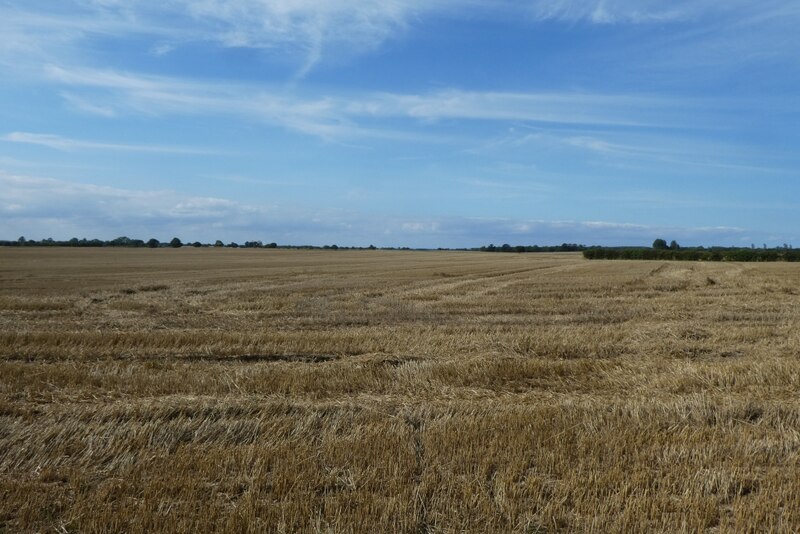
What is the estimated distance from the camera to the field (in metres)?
5.23

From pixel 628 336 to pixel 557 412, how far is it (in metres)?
7.44

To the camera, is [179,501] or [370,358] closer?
[179,501]

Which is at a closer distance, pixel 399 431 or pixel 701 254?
pixel 399 431

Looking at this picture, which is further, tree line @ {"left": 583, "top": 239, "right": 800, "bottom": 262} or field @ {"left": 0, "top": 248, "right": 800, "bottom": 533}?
tree line @ {"left": 583, "top": 239, "right": 800, "bottom": 262}

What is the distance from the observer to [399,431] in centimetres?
693

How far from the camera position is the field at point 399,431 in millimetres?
5227

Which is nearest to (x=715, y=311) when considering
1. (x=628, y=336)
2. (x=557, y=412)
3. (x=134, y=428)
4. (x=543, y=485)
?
(x=628, y=336)

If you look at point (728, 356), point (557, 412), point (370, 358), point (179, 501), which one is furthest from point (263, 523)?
point (728, 356)

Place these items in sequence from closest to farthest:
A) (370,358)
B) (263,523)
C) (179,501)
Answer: (263,523)
(179,501)
(370,358)

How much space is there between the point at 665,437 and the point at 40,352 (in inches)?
427

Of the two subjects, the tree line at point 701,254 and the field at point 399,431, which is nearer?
the field at point 399,431

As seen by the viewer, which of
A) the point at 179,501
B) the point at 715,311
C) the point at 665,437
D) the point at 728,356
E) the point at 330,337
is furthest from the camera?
the point at 715,311

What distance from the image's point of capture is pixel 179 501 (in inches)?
212

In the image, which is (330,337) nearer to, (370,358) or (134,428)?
(370,358)
